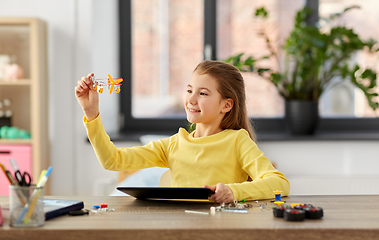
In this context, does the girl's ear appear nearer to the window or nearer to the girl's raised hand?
the girl's raised hand

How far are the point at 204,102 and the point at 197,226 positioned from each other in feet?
1.63

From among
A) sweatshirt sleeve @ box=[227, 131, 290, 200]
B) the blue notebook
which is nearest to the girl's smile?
sweatshirt sleeve @ box=[227, 131, 290, 200]

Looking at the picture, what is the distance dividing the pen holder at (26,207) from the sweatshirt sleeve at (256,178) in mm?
427

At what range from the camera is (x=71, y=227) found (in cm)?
79

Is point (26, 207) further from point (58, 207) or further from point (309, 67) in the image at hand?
point (309, 67)

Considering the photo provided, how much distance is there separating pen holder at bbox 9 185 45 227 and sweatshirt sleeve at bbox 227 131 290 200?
43 centimetres

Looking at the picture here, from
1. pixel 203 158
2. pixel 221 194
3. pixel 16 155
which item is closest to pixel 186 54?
pixel 16 155

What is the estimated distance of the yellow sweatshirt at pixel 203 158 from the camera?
1.14 meters

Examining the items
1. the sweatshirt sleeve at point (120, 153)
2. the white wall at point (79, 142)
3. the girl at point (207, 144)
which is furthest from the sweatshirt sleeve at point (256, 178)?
the white wall at point (79, 142)

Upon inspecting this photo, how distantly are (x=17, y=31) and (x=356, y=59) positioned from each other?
2.19 meters

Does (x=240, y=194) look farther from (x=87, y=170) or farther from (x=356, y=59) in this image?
(x=356, y=59)

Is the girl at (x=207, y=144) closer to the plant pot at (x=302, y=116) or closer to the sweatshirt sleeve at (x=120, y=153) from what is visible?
the sweatshirt sleeve at (x=120, y=153)

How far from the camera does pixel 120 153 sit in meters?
1.23

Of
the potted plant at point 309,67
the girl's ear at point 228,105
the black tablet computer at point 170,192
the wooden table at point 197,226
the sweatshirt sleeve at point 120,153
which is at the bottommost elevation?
the wooden table at point 197,226
